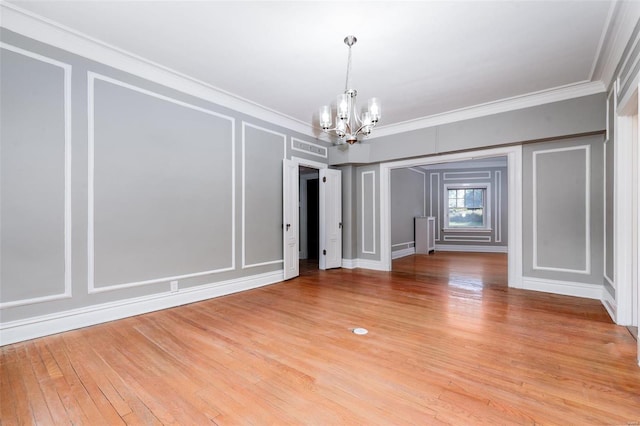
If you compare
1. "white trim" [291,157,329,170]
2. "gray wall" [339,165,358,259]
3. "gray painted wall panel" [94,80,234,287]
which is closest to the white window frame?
"gray wall" [339,165,358,259]

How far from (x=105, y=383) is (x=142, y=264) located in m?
1.58

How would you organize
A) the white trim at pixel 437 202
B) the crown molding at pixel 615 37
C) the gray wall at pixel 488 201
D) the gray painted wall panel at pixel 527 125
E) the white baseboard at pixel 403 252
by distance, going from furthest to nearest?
the white trim at pixel 437 202 < the gray wall at pixel 488 201 < the white baseboard at pixel 403 252 < the gray painted wall panel at pixel 527 125 < the crown molding at pixel 615 37

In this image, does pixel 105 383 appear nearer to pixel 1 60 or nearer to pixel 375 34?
pixel 1 60

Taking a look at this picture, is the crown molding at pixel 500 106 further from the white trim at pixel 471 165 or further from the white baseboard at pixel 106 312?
the white trim at pixel 471 165

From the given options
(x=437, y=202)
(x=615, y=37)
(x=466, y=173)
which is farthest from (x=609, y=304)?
(x=466, y=173)

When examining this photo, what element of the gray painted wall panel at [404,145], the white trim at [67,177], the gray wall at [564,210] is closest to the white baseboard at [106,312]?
the white trim at [67,177]

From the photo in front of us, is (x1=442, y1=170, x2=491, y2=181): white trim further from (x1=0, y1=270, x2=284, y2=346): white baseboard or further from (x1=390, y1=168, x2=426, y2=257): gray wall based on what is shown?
(x1=0, y1=270, x2=284, y2=346): white baseboard

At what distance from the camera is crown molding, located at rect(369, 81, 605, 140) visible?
3.76 m

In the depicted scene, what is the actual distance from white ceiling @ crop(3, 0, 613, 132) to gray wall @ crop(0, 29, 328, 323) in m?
0.47

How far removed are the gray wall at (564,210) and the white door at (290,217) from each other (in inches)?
143

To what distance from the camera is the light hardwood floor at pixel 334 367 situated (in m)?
1.65

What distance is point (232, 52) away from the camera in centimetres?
309

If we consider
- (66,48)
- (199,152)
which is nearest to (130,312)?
(199,152)

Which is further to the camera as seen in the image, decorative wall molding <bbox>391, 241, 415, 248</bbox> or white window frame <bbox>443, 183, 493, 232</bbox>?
white window frame <bbox>443, 183, 493, 232</bbox>
